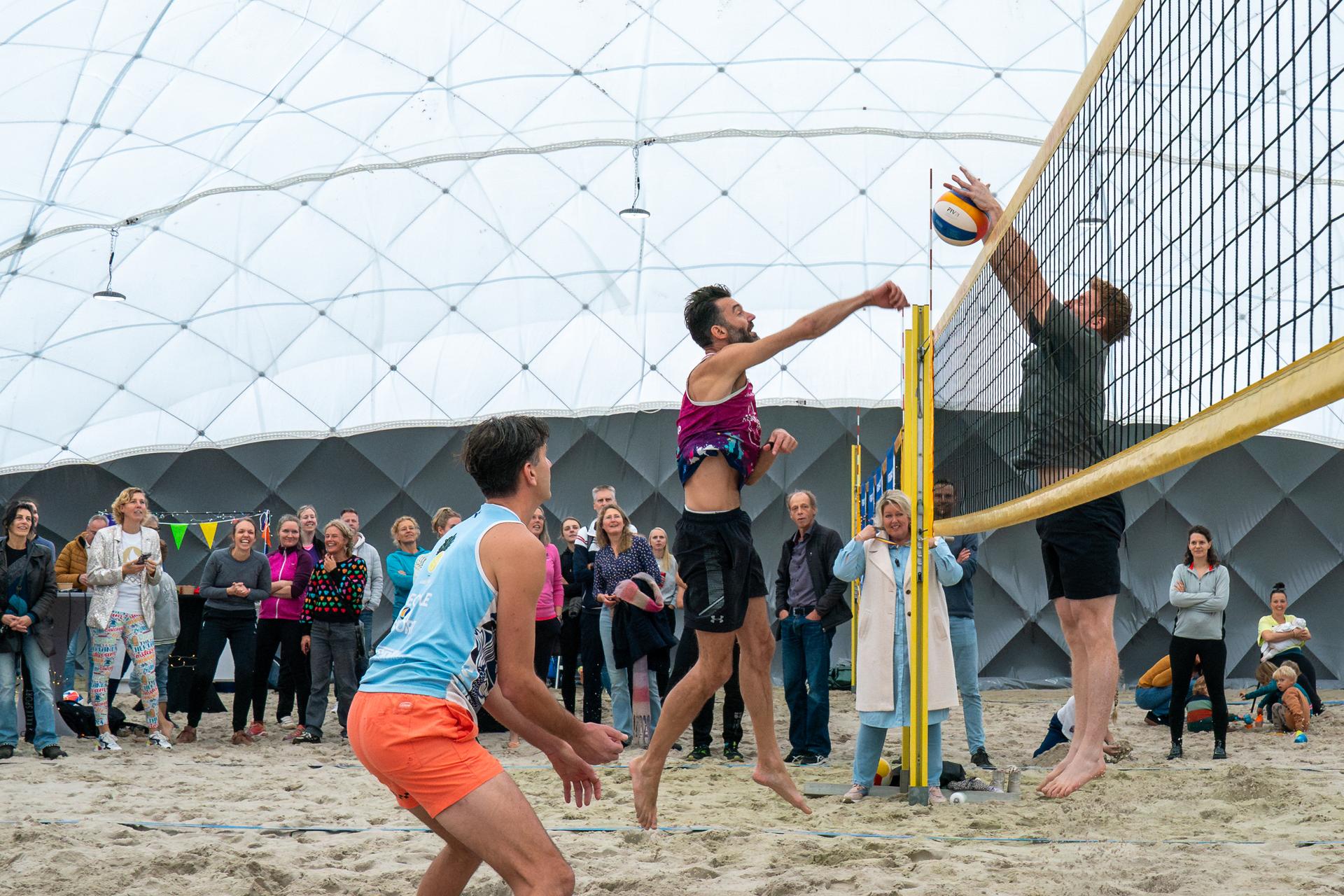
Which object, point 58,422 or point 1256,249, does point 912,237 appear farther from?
point 58,422

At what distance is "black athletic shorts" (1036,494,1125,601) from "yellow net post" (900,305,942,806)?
1.41 metres

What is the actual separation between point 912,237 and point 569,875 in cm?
1303

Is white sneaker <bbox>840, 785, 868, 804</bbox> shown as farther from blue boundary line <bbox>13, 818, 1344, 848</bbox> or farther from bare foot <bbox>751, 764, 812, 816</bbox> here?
bare foot <bbox>751, 764, 812, 816</bbox>

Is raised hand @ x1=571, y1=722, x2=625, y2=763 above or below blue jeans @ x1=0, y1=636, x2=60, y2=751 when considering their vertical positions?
above

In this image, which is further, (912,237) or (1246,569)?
(912,237)

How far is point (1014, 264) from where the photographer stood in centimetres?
543

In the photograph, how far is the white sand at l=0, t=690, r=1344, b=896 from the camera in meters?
4.63

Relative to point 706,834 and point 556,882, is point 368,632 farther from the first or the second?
point 556,882

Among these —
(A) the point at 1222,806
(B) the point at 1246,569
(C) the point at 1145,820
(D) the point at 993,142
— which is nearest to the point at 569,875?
(C) the point at 1145,820

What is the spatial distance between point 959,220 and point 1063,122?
1.03m

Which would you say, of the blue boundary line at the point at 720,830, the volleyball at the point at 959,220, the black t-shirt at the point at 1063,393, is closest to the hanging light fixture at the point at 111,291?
the blue boundary line at the point at 720,830

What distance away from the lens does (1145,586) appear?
13.5 metres

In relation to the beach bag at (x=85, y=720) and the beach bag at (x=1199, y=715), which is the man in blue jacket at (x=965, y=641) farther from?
the beach bag at (x=85, y=720)

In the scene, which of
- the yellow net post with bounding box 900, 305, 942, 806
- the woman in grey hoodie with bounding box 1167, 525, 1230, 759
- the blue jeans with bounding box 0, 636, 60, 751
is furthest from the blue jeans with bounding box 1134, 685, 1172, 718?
the blue jeans with bounding box 0, 636, 60, 751
